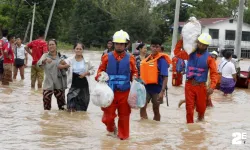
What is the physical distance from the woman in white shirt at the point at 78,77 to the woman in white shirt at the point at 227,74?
264 inches

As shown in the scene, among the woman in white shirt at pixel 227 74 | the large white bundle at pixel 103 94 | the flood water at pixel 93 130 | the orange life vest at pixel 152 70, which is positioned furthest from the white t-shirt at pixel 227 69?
the large white bundle at pixel 103 94

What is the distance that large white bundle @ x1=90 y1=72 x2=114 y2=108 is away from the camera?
8219mm

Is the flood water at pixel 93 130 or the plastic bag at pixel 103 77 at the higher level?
the plastic bag at pixel 103 77

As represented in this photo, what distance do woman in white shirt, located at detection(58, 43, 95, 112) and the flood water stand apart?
8.9 inches

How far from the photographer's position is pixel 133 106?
8406mm

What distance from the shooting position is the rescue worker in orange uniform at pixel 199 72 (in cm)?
978

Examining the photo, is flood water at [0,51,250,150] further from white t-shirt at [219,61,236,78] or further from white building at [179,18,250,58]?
white building at [179,18,250,58]

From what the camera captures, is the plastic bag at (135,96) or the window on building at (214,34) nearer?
the plastic bag at (135,96)

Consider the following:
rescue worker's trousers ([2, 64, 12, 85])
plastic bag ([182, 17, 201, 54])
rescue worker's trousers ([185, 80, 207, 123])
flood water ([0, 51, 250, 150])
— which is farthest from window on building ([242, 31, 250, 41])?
plastic bag ([182, 17, 201, 54])

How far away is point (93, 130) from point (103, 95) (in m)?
1.64

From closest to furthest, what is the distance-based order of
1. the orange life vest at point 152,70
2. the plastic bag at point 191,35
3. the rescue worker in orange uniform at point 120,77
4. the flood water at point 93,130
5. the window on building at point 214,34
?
1. the flood water at point 93,130
2. the rescue worker in orange uniform at point 120,77
3. the plastic bag at point 191,35
4. the orange life vest at point 152,70
5. the window on building at point 214,34

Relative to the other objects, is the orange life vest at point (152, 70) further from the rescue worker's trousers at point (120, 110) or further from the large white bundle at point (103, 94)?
the large white bundle at point (103, 94)

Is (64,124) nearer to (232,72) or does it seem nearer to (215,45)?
(232,72)

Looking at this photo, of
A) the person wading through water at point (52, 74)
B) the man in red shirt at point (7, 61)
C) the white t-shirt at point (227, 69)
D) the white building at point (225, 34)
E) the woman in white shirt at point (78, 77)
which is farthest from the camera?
the white building at point (225, 34)
